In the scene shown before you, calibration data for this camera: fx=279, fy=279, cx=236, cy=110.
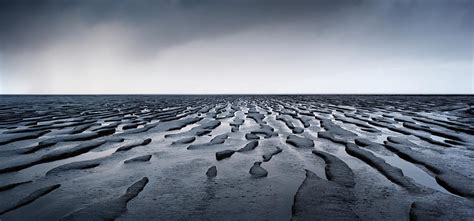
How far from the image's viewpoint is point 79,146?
19.5 feet

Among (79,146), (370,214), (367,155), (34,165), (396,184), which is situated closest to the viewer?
(370,214)

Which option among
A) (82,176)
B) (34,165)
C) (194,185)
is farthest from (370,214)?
(34,165)

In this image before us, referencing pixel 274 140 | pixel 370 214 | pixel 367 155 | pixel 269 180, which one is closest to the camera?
pixel 370 214

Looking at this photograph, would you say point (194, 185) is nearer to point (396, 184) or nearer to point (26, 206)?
point (26, 206)

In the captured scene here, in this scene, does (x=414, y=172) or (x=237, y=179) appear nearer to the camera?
(x=237, y=179)

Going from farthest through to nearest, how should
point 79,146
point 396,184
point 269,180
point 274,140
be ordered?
point 274,140 < point 79,146 < point 269,180 < point 396,184

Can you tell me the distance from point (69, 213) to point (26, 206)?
544 mm

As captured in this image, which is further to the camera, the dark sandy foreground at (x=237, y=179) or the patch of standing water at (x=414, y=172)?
the patch of standing water at (x=414, y=172)

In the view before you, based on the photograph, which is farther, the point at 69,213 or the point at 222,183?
the point at 222,183

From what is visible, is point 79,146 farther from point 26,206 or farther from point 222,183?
point 222,183

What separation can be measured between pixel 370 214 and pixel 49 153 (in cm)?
554

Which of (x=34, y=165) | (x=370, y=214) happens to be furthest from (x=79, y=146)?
(x=370, y=214)

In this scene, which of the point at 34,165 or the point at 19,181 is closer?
the point at 19,181

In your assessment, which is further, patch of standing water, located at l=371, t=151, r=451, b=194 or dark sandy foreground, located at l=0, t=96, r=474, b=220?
patch of standing water, located at l=371, t=151, r=451, b=194
